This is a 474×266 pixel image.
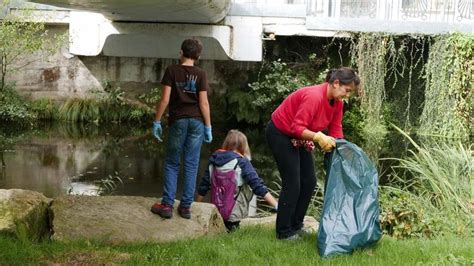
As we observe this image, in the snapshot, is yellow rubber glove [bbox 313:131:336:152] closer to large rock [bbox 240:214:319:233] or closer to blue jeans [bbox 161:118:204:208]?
large rock [bbox 240:214:319:233]

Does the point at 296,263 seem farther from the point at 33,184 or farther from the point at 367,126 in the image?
the point at 367,126

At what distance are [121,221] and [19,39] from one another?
445 inches

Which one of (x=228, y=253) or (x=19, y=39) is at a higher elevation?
(x=19, y=39)

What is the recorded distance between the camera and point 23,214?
15.8 feet

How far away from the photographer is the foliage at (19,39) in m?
14.7

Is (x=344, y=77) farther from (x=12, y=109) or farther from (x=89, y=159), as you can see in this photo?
(x=12, y=109)

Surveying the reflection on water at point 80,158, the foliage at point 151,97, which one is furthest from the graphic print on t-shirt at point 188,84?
the foliage at point 151,97

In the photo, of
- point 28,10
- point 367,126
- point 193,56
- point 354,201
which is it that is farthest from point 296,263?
point 28,10

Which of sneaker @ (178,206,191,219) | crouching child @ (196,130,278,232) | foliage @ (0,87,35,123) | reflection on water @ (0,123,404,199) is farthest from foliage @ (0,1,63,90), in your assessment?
sneaker @ (178,206,191,219)

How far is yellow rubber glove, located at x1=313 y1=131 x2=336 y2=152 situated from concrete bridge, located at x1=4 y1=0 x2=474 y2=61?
320 inches

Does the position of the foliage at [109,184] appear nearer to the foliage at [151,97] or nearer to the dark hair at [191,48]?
the dark hair at [191,48]

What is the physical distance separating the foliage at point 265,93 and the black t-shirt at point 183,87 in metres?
9.91

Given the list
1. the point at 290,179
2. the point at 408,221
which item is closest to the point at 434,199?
the point at 408,221

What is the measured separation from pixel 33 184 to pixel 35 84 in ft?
26.6
